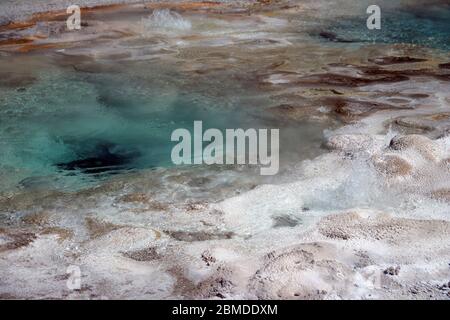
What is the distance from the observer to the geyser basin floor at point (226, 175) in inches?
106

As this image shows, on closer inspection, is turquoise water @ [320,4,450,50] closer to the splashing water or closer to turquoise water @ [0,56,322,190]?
the splashing water

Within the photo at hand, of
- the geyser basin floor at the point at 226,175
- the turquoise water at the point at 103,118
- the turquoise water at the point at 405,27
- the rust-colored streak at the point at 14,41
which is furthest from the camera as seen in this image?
the rust-colored streak at the point at 14,41

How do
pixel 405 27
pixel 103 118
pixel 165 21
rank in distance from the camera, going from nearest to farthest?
1. pixel 103 118
2. pixel 405 27
3. pixel 165 21

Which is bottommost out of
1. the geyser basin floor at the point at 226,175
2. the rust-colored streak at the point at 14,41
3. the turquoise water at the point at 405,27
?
the geyser basin floor at the point at 226,175

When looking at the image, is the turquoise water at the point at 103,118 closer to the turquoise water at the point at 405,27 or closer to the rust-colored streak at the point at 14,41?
the rust-colored streak at the point at 14,41

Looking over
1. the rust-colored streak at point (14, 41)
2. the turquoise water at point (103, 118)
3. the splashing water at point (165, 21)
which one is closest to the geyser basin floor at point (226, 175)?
the turquoise water at point (103, 118)

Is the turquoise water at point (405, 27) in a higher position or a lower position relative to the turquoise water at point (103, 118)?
higher

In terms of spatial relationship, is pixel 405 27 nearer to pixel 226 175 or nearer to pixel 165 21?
pixel 165 21

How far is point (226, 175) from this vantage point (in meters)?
3.81

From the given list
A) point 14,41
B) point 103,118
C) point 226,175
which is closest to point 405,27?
point 103,118

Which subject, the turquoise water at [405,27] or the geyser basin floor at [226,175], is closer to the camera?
the geyser basin floor at [226,175]

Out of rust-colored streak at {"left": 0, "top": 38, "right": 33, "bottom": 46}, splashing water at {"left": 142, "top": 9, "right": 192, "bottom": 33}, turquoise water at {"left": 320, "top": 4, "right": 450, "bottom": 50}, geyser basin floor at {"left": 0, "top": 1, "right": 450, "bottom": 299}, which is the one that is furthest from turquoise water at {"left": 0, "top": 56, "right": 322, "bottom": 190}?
turquoise water at {"left": 320, "top": 4, "right": 450, "bottom": 50}
